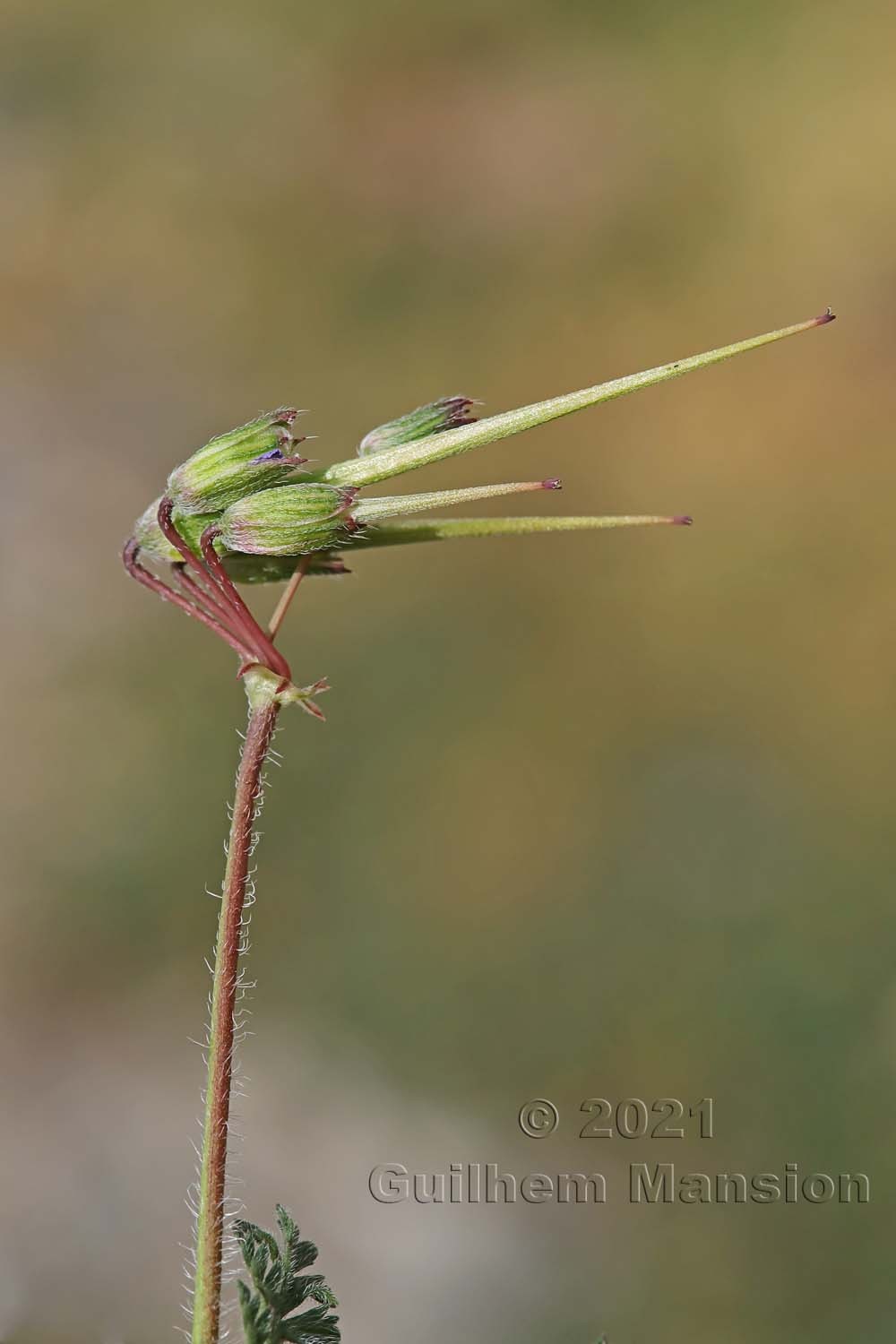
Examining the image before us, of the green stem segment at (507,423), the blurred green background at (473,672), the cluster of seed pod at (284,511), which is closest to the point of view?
the green stem segment at (507,423)

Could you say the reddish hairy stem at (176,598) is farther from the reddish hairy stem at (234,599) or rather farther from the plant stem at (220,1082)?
the plant stem at (220,1082)

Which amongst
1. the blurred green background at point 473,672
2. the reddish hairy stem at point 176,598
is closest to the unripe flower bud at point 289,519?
the reddish hairy stem at point 176,598

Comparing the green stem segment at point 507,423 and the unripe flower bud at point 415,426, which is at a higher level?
the unripe flower bud at point 415,426

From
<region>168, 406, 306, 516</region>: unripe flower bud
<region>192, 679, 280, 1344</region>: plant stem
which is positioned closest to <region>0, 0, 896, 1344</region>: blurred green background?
<region>192, 679, 280, 1344</region>: plant stem

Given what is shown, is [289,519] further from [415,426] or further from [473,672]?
[473,672]

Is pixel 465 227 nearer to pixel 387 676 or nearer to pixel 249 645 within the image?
→ pixel 387 676

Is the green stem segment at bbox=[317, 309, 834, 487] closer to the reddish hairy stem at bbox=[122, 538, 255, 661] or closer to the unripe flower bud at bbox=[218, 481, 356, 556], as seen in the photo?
the unripe flower bud at bbox=[218, 481, 356, 556]

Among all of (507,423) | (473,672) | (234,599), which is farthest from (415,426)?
(473,672)
